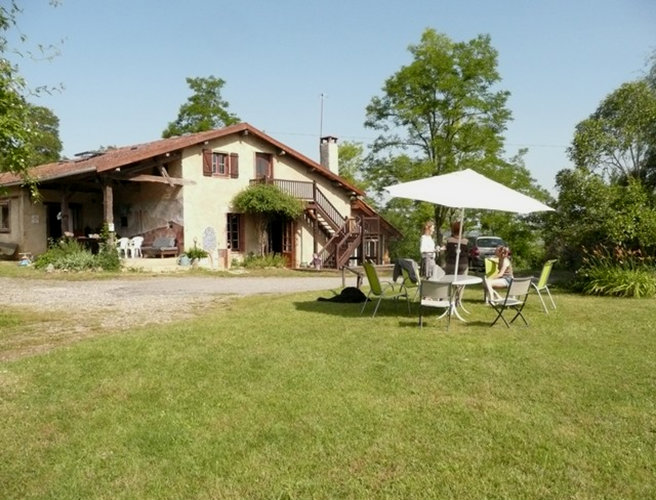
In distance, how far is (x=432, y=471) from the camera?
129 inches

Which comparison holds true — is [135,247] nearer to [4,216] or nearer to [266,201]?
[266,201]

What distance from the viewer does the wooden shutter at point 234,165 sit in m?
20.4

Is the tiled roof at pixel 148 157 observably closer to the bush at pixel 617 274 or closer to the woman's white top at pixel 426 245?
the woman's white top at pixel 426 245

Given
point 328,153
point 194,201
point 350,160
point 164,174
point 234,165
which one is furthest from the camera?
point 350,160

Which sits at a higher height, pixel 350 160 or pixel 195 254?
pixel 350 160

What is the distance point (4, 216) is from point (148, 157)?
7.89 metres

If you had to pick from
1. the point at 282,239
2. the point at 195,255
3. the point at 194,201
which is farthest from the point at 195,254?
the point at 282,239

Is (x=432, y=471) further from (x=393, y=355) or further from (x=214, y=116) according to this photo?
(x=214, y=116)

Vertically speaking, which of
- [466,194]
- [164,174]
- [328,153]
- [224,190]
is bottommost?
[466,194]

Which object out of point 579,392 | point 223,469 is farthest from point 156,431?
point 579,392

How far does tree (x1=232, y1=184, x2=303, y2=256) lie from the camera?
19.8m

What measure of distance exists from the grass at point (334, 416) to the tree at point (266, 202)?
13370mm

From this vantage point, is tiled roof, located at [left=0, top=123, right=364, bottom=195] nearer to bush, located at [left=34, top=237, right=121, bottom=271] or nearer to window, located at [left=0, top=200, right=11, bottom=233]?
window, located at [left=0, top=200, right=11, bottom=233]

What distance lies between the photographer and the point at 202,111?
41781mm
